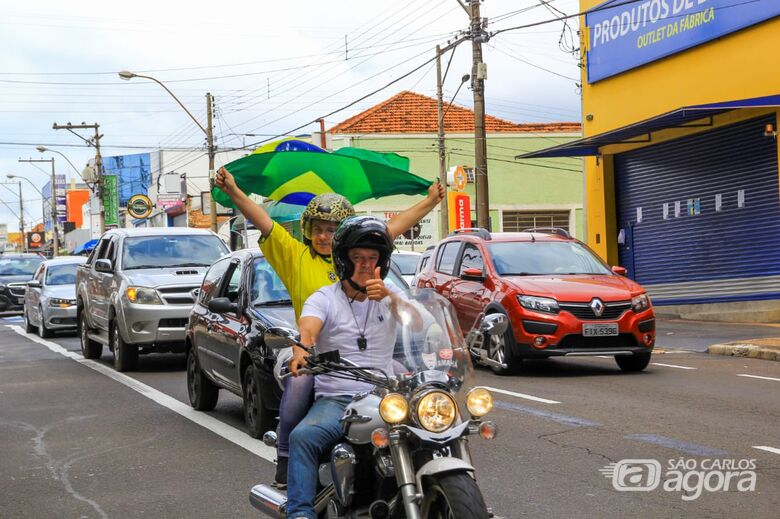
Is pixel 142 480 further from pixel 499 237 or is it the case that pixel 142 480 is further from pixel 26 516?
pixel 499 237

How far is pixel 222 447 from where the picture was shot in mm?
8969

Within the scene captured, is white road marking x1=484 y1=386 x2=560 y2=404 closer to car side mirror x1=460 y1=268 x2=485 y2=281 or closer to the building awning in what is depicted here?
car side mirror x1=460 y1=268 x2=485 y2=281

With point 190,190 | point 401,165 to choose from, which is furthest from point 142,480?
point 190,190

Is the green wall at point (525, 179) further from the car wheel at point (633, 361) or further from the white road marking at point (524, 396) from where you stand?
the white road marking at point (524, 396)

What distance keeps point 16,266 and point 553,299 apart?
26.4 metres

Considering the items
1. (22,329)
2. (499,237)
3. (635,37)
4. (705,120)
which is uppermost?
(635,37)

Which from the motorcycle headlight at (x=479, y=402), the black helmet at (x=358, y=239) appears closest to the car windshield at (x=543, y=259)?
the black helmet at (x=358, y=239)

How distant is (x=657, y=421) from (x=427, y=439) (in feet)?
19.0

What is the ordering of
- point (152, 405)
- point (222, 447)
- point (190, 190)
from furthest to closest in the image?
point (190, 190)
point (152, 405)
point (222, 447)

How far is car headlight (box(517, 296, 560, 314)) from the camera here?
1333cm

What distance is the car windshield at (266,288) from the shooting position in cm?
992

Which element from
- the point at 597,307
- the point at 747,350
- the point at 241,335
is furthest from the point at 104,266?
the point at 747,350

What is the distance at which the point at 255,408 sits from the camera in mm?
9086

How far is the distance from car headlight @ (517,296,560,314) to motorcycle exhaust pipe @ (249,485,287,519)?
8.07 metres
